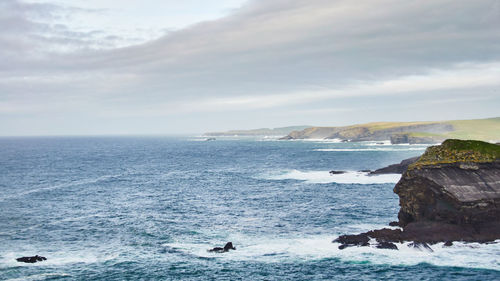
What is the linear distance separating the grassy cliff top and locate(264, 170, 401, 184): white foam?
133ft

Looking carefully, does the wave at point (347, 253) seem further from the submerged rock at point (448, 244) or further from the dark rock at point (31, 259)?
the dark rock at point (31, 259)

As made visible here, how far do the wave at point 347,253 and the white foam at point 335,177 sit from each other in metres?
44.8

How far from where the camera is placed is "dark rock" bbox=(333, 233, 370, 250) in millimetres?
39519

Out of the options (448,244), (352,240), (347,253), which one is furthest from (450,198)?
(347,253)

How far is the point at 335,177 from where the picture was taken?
92.9 metres

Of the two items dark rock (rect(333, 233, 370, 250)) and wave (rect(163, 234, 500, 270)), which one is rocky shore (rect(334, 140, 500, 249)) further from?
wave (rect(163, 234, 500, 270))

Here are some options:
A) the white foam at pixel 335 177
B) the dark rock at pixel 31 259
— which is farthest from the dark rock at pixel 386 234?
the white foam at pixel 335 177

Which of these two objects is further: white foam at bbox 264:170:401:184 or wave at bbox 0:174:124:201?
white foam at bbox 264:170:401:184

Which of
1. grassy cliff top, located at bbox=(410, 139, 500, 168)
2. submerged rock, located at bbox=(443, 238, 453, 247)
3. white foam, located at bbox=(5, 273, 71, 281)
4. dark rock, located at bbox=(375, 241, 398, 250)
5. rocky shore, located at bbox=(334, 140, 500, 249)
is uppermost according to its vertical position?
grassy cliff top, located at bbox=(410, 139, 500, 168)

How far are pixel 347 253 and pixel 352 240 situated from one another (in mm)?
3017

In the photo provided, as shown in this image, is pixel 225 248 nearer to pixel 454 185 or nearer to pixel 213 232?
pixel 213 232

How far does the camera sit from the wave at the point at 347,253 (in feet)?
114

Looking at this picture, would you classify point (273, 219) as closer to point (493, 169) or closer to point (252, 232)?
point (252, 232)

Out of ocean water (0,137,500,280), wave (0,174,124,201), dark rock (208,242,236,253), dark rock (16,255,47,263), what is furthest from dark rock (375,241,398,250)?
wave (0,174,124,201)
